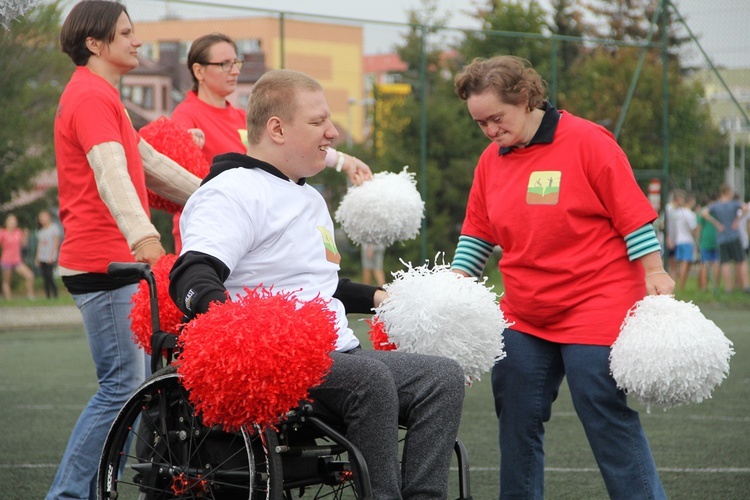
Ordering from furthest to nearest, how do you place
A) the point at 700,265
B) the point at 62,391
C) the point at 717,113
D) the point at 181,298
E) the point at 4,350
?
1. the point at 700,265
2. the point at 717,113
3. the point at 4,350
4. the point at 62,391
5. the point at 181,298

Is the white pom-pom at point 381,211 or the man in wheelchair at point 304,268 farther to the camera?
the white pom-pom at point 381,211

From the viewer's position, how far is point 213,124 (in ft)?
15.3

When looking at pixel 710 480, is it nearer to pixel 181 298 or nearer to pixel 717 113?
pixel 181 298

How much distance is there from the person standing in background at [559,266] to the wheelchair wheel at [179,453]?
46.4 inches

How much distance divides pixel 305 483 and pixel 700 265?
1694 centimetres

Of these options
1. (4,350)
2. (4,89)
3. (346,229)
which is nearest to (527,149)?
(346,229)

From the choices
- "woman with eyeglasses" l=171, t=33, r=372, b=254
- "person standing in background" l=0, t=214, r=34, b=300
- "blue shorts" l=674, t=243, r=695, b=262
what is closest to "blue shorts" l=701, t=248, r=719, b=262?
"blue shorts" l=674, t=243, r=695, b=262

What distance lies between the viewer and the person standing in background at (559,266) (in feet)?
11.4

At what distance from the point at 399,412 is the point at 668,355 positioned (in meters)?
0.87

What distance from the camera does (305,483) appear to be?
2904 mm

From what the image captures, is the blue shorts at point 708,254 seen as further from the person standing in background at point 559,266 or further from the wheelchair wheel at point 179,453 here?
the wheelchair wheel at point 179,453

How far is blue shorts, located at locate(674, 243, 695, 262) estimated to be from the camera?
63.6 ft

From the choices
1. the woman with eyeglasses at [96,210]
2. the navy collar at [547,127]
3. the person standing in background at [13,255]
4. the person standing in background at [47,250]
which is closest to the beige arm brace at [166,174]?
the woman with eyeglasses at [96,210]

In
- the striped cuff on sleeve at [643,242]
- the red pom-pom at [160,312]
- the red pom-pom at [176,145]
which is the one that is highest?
the red pom-pom at [176,145]
